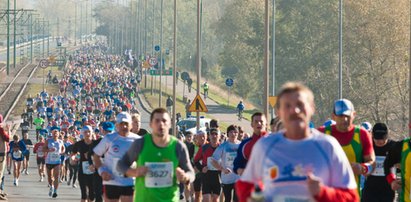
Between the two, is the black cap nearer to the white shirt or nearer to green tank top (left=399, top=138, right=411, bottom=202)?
green tank top (left=399, top=138, right=411, bottom=202)

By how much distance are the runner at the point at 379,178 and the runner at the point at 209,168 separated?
5335mm

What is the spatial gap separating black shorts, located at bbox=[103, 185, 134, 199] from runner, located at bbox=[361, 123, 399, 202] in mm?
2864

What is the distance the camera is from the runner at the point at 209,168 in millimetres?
22469

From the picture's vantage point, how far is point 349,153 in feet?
42.4

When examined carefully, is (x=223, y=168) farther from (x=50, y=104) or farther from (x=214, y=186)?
(x=50, y=104)

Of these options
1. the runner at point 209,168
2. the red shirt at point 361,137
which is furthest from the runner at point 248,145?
the runner at point 209,168

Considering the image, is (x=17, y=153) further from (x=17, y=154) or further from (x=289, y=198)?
(x=289, y=198)

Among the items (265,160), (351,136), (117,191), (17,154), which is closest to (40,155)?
(17,154)

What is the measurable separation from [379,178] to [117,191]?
3.24 meters

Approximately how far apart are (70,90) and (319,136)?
331ft

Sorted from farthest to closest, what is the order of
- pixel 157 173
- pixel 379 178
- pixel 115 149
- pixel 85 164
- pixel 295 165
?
1. pixel 85 164
2. pixel 379 178
3. pixel 115 149
4. pixel 157 173
5. pixel 295 165

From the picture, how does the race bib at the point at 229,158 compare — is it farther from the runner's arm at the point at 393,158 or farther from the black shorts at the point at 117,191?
the runner's arm at the point at 393,158

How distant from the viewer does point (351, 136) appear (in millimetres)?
12891

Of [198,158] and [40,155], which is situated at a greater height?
[198,158]
